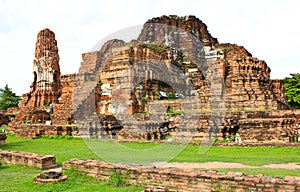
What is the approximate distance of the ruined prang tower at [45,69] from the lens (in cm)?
3106

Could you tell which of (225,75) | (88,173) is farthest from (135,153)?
(225,75)

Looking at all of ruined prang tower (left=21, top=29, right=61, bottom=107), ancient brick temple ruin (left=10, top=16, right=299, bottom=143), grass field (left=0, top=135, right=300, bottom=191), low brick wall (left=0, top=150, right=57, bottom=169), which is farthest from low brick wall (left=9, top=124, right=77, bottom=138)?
ruined prang tower (left=21, top=29, right=61, bottom=107)

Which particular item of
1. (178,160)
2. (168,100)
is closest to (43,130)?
(168,100)

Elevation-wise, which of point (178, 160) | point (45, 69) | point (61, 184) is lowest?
point (61, 184)

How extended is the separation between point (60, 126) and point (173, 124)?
274 inches

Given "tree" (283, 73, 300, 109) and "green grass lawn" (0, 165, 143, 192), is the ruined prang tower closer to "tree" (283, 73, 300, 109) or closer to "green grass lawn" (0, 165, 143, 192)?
"green grass lawn" (0, 165, 143, 192)

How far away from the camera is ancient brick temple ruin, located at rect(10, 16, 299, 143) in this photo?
49.5 feet

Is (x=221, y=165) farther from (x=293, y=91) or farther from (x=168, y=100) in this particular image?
(x=293, y=91)

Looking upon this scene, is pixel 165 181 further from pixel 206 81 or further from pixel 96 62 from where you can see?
pixel 96 62

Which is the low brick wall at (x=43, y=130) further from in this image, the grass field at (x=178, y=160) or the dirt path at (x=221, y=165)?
the dirt path at (x=221, y=165)

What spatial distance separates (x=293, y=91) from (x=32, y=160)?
3266cm

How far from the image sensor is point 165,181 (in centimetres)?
668

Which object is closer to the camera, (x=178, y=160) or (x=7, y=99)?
(x=178, y=160)

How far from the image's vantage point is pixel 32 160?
30.7 feet
